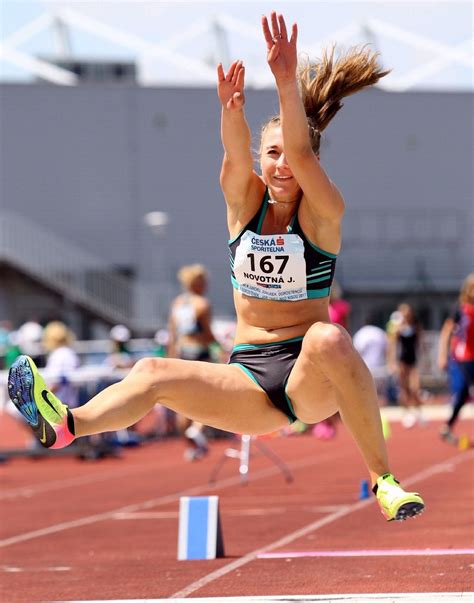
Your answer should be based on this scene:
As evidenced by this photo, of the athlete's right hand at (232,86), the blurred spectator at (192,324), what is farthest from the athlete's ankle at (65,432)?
the blurred spectator at (192,324)

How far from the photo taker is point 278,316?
5.63 m

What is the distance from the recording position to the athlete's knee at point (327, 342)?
5.23 meters

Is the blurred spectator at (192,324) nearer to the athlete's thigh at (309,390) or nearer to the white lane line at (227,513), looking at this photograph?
the white lane line at (227,513)

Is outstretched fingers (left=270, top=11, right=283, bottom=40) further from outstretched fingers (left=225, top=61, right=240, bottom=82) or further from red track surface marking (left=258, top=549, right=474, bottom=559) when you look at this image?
red track surface marking (left=258, top=549, right=474, bottom=559)

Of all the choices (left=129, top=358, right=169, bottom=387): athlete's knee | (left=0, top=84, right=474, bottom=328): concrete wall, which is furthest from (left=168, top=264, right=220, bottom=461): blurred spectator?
(left=0, top=84, right=474, bottom=328): concrete wall

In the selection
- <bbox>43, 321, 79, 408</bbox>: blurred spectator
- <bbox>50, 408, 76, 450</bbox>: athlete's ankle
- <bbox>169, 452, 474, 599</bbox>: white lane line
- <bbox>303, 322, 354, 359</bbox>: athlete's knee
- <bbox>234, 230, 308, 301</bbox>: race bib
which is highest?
<bbox>234, 230, 308, 301</bbox>: race bib

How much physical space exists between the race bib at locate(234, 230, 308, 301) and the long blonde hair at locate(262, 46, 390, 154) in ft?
1.73

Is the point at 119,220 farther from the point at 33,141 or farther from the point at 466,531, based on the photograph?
the point at 466,531

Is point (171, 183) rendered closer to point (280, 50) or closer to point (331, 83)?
point (331, 83)

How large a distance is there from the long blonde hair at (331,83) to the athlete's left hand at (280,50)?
0.50 metres

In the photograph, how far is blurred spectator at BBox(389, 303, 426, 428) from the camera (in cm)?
2170

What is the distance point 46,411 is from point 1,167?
35598 millimetres

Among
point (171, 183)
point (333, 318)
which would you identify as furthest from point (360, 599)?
point (171, 183)

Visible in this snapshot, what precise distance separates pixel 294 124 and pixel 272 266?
0.61m
